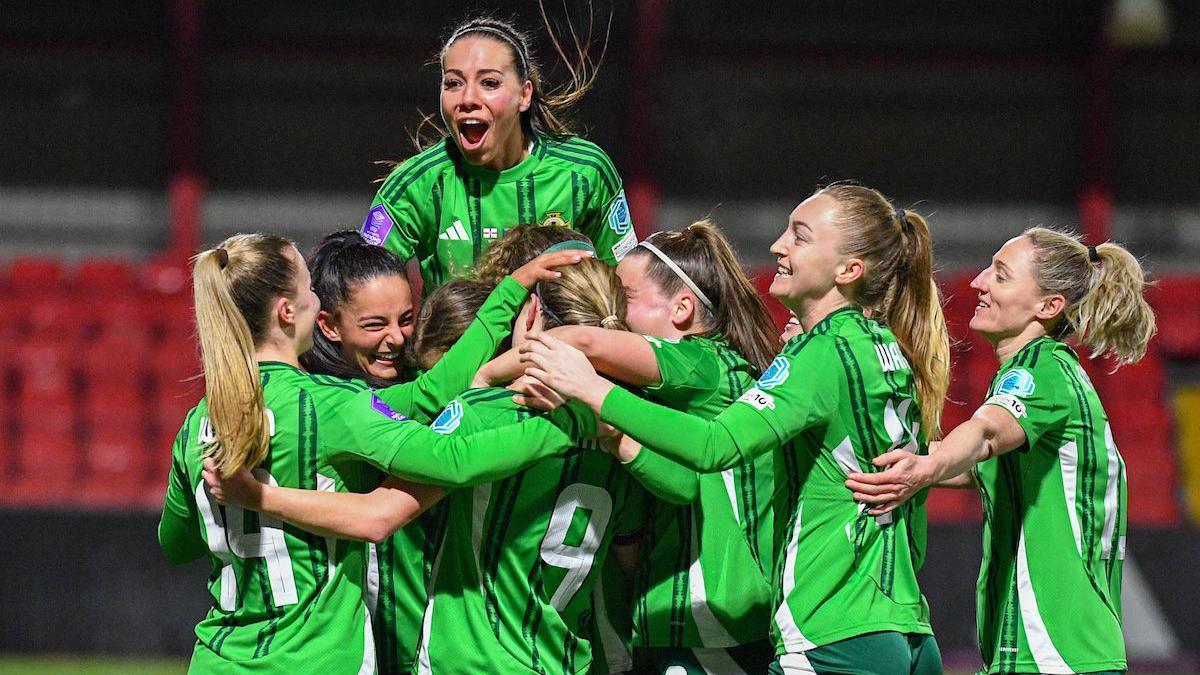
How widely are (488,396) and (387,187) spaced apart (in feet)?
3.61

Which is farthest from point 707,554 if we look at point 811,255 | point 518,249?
point 518,249

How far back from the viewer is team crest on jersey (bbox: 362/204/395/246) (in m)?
3.60

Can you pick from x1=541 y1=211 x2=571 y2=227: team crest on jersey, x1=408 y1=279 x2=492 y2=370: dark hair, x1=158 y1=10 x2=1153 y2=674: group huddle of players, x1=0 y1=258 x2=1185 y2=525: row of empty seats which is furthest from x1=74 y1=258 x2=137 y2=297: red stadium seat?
x1=408 y1=279 x2=492 y2=370: dark hair

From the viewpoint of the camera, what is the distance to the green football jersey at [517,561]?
8.78 feet

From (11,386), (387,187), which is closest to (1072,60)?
(11,386)

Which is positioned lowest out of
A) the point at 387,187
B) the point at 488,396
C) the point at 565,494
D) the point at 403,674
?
the point at 403,674

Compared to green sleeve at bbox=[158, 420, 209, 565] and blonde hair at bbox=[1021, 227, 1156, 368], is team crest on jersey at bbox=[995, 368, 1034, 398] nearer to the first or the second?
blonde hair at bbox=[1021, 227, 1156, 368]

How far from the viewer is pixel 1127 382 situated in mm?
9562

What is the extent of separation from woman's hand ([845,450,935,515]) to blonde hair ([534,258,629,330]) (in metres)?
0.56

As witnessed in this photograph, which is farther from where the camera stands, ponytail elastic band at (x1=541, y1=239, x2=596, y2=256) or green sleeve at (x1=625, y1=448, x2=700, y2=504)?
ponytail elastic band at (x1=541, y1=239, x2=596, y2=256)

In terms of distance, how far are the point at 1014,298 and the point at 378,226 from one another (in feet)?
5.08

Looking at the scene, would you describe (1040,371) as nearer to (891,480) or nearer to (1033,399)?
(1033,399)

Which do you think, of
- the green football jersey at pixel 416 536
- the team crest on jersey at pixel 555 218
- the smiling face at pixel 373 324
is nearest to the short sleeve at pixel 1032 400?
the green football jersey at pixel 416 536

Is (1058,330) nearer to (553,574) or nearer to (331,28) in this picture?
(553,574)
